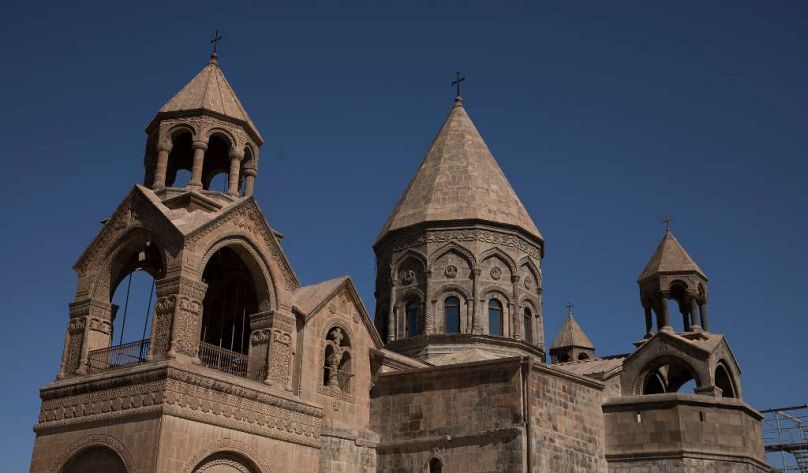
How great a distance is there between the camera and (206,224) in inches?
611

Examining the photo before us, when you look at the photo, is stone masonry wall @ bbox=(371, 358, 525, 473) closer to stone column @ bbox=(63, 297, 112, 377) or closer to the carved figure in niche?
the carved figure in niche

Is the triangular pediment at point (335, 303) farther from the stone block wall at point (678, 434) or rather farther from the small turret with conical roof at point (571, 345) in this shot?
the small turret with conical roof at point (571, 345)

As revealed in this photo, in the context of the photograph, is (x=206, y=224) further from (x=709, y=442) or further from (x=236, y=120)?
(x=709, y=442)

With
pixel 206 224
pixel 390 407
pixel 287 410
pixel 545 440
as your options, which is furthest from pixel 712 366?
pixel 206 224

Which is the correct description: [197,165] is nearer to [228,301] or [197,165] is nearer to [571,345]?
[228,301]

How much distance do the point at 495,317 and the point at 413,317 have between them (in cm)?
235

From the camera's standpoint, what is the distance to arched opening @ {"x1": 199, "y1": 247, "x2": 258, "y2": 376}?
17.8 m

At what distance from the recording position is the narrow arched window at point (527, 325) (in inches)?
938

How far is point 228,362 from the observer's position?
16438 millimetres

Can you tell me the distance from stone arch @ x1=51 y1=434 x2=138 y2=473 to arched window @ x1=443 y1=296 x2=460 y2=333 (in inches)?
431

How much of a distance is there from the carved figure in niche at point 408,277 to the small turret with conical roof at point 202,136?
7254mm

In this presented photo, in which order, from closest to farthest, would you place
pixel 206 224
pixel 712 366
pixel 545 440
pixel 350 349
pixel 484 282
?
1. pixel 206 224
2. pixel 545 440
3. pixel 350 349
4. pixel 712 366
5. pixel 484 282

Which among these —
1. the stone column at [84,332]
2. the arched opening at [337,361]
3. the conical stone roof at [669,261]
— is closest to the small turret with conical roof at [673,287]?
the conical stone roof at [669,261]

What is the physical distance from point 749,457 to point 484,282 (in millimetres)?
8024
